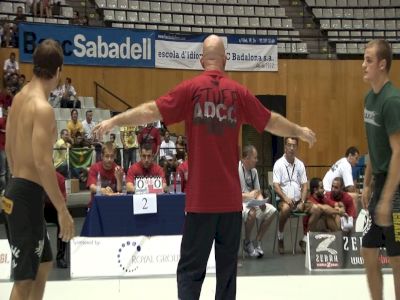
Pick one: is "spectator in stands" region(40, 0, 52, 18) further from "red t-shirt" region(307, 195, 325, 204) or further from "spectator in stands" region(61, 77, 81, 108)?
"red t-shirt" region(307, 195, 325, 204)

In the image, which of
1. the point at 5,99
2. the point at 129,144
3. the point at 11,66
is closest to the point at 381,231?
the point at 129,144

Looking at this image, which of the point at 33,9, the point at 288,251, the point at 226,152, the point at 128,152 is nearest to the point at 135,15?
the point at 33,9

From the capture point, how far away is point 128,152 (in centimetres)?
1373

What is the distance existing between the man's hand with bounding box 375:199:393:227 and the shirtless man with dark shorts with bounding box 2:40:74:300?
6.02ft

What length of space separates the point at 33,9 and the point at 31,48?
4.70 ft

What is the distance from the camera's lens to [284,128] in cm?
411

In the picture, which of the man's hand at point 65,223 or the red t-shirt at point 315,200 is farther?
the red t-shirt at point 315,200

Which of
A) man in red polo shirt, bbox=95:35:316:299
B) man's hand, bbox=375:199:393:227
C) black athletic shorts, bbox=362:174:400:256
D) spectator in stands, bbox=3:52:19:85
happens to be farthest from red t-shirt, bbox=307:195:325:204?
spectator in stands, bbox=3:52:19:85

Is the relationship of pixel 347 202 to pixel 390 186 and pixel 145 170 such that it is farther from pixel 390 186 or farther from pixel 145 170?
pixel 390 186

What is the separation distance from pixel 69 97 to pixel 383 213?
40.0ft

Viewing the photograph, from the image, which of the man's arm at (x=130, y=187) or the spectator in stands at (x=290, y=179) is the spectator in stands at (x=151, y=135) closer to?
the spectator in stands at (x=290, y=179)

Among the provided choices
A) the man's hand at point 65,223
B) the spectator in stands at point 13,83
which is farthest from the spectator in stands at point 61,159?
the man's hand at point 65,223

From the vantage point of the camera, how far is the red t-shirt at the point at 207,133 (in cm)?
388

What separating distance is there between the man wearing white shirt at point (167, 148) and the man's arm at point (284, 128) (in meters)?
10.1
